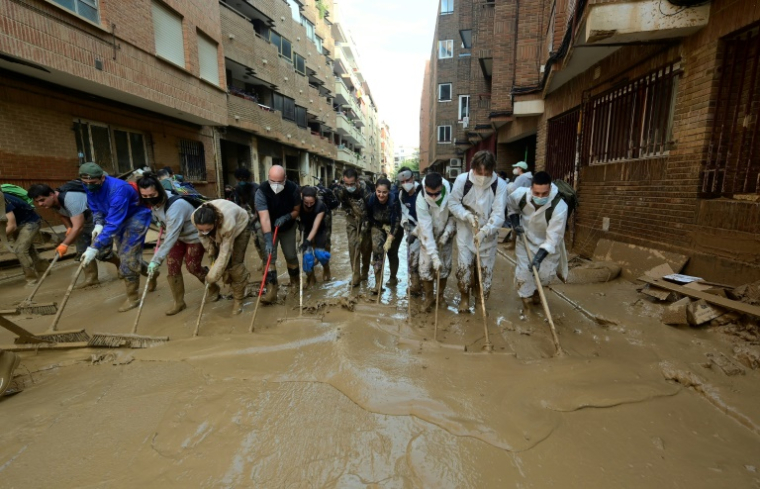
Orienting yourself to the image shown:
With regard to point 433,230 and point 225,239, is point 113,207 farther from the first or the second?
point 433,230

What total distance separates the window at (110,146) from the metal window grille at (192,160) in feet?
5.00

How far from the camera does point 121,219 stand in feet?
13.9

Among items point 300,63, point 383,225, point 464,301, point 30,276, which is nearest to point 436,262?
point 464,301

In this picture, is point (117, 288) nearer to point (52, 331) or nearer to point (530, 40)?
point (52, 331)

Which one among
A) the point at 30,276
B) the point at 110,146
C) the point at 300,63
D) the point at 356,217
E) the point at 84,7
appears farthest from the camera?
the point at 300,63

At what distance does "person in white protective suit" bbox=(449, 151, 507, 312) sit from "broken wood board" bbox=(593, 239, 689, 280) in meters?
2.20

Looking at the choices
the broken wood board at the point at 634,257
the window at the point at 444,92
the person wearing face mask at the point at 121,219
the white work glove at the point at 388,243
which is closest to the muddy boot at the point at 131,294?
the person wearing face mask at the point at 121,219

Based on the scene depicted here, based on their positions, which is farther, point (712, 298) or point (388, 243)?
point (388, 243)

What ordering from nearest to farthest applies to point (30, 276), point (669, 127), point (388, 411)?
point (388, 411) → point (669, 127) → point (30, 276)

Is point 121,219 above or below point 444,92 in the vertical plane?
below

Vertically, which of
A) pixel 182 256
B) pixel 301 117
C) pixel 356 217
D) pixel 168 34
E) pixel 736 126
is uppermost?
pixel 168 34

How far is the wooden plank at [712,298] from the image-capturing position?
9.65 feet

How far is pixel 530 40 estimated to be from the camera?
9.55 m

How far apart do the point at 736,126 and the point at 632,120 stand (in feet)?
5.70
